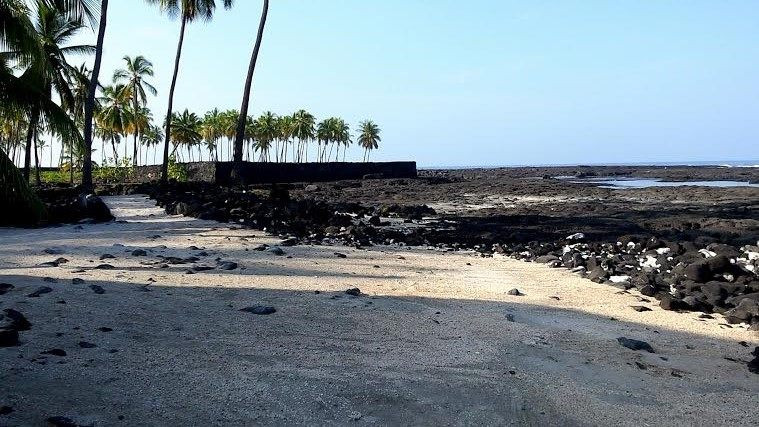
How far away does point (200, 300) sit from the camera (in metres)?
7.46

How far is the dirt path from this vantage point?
4.47 m

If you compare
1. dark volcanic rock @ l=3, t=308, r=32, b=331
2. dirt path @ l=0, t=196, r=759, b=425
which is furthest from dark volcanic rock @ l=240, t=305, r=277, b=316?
dark volcanic rock @ l=3, t=308, r=32, b=331

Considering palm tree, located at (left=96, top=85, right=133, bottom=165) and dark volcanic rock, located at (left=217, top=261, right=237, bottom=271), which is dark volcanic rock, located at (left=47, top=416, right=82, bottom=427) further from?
palm tree, located at (left=96, top=85, right=133, bottom=165)

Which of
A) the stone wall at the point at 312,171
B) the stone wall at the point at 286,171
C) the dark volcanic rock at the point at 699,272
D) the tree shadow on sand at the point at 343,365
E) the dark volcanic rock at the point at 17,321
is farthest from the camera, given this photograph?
the stone wall at the point at 312,171

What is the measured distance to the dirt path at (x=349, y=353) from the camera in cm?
447

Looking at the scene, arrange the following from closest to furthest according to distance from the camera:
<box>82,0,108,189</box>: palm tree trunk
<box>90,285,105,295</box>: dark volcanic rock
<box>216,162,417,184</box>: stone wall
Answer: <box>90,285,105,295</box>: dark volcanic rock → <box>82,0,108,189</box>: palm tree trunk → <box>216,162,417,184</box>: stone wall

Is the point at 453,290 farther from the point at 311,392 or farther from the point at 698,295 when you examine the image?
the point at 311,392

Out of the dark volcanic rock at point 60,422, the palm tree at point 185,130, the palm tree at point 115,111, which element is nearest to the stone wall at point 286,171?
the palm tree at point 115,111

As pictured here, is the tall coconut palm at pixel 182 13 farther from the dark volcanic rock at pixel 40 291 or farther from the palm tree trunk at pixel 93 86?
the dark volcanic rock at pixel 40 291

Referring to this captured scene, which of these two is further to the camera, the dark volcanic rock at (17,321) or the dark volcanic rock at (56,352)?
the dark volcanic rock at (17,321)

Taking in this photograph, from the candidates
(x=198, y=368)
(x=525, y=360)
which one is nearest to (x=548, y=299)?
(x=525, y=360)

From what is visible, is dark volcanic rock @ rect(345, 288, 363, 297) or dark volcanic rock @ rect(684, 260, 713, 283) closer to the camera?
dark volcanic rock @ rect(345, 288, 363, 297)

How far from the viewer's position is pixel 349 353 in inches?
227

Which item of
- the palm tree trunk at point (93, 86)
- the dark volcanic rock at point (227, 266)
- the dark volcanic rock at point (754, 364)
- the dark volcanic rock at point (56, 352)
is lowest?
the dark volcanic rock at point (754, 364)
